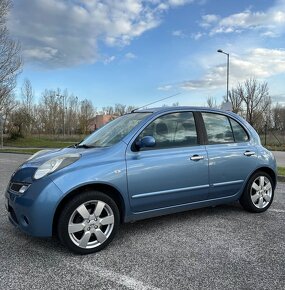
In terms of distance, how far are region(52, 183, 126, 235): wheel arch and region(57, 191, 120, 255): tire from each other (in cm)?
6

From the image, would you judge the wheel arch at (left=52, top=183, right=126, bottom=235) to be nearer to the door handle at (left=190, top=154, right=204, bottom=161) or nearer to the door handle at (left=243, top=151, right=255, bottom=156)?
the door handle at (left=190, top=154, right=204, bottom=161)

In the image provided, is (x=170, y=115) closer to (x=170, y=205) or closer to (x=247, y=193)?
(x=170, y=205)

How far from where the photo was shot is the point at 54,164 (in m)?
3.81

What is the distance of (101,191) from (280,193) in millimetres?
4665

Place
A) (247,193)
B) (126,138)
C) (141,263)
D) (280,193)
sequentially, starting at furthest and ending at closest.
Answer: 1. (280,193)
2. (247,193)
3. (126,138)
4. (141,263)

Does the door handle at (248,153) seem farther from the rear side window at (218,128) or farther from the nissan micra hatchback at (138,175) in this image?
the rear side window at (218,128)

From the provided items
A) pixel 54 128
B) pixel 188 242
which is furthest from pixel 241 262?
pixel 54 128

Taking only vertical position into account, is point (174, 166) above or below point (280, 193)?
above

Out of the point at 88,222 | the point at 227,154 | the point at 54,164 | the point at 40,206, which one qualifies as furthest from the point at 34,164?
the point at 227,154

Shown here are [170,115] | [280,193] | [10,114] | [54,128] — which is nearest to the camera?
[170,115]

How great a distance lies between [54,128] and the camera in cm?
5603

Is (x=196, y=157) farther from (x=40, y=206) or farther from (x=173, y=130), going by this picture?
(x=40, y=206)

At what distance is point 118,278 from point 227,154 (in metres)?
2.47

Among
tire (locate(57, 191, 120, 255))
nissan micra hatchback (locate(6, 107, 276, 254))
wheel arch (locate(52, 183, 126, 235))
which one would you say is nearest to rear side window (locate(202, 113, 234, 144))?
nissan micra hatchback (locate(6, 107, 276, 254))
